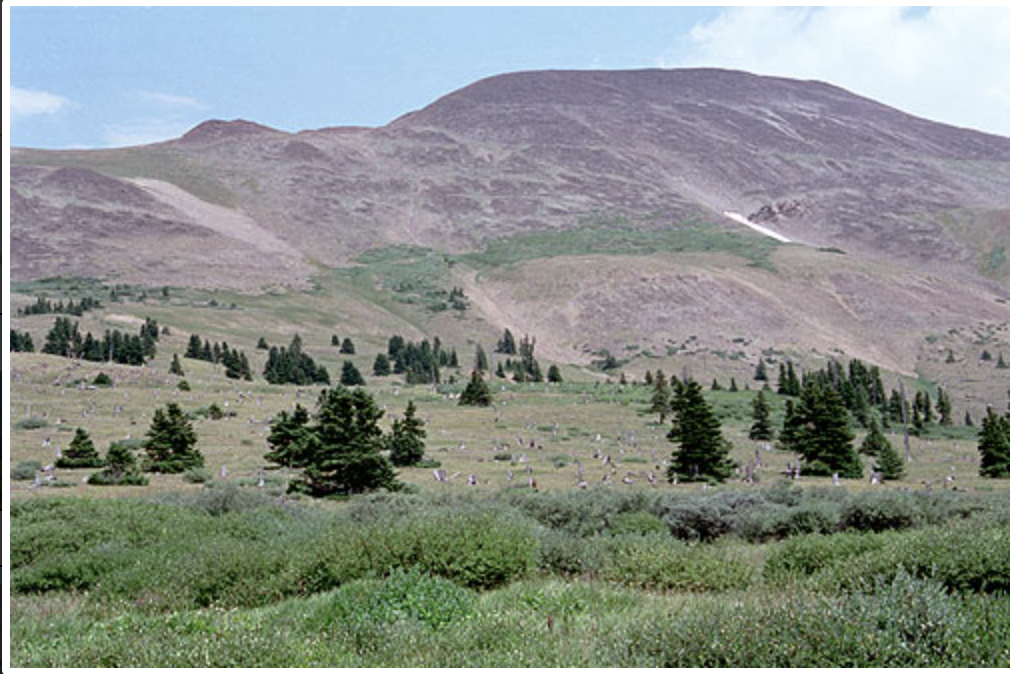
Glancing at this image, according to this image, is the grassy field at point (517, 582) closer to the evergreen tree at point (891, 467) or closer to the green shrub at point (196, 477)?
the green shrub at point (196, 477)

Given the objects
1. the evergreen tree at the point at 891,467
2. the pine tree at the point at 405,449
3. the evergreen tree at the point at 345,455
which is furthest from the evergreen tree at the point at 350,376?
the evergreen tree at the point at 891,467

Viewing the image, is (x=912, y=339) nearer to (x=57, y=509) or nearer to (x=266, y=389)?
(x=266, y=389)

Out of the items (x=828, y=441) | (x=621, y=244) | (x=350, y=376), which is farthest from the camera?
(x=621, y=244)

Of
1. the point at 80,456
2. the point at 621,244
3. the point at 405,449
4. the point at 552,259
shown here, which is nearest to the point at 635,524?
the point at 405,449

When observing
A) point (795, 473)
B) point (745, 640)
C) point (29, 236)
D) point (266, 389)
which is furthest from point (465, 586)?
point (29, 236)

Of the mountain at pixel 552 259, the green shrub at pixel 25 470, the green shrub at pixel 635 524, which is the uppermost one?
the mountain at pixel 552 259

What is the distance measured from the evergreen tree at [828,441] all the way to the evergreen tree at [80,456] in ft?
125

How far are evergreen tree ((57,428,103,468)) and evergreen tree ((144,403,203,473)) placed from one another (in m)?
2.40

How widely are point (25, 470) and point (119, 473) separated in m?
4.47

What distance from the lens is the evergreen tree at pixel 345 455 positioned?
3272 cm

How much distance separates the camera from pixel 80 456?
3659cm

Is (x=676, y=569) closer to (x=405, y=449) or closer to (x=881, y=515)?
(x=881, y=515)

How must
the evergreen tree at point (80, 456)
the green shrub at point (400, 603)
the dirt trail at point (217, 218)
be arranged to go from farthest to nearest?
the dirt trail at point (217, 218)
the evergreen tree at point (80, 456)
the green shrub at point (400, 603)

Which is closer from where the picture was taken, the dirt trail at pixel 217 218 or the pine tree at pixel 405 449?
the pine tree at pixel 405 449
